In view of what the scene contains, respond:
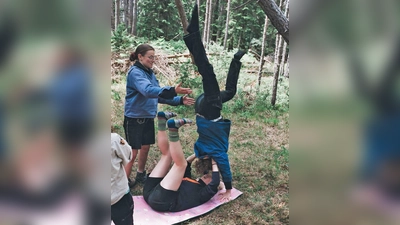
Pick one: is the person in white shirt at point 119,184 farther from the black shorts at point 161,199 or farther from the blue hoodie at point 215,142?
the blue hoodie at point 215,142

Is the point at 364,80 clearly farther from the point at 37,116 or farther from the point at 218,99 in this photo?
the point at 218,99

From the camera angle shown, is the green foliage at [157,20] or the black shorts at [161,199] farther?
the green foliage at [157,20]

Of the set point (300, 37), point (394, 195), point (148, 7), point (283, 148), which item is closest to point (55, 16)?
point (300, 37)

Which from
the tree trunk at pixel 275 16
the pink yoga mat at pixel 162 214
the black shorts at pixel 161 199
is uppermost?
the tree trunk at pixel 275 16

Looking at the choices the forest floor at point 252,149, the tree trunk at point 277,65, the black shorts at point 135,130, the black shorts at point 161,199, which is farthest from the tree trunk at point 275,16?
the tree trunk at point 277,65

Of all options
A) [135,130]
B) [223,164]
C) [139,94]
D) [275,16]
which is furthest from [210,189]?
[275,16]

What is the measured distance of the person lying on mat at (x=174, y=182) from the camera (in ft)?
10.2

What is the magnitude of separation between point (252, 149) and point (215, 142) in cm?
174

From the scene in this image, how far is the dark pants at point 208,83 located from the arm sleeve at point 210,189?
0.64m

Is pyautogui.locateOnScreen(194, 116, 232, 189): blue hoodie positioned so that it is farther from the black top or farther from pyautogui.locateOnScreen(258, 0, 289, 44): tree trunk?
pyautogui.locateOnScreen(258, 0, 289, 44): tree trunk

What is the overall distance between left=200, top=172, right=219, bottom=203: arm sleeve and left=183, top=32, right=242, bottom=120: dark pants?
0.64m

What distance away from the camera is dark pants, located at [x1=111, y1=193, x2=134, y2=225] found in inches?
73.0

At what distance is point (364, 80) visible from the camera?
0.78 meters

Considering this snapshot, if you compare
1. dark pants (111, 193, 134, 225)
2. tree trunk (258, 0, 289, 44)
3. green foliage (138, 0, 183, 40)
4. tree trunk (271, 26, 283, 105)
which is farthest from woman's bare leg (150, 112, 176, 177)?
green foliage (138, 0, 183, 40)
